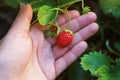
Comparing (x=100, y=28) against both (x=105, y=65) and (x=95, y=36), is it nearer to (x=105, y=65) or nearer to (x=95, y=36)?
(x=95, y=36)

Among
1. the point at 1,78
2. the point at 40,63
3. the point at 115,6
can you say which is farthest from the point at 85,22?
the point at 1,78

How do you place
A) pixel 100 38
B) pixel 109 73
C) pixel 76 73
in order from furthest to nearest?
pixel 100 38 < pixel 76 73 < pixel 109 73

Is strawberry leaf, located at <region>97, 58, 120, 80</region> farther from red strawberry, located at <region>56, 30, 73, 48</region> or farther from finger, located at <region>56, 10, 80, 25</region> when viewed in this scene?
finger, located at <region>56, 10, 80, 25</region>

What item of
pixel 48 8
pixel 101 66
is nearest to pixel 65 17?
pixel 48 8

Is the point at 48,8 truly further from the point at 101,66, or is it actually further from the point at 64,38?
the point at 101,66

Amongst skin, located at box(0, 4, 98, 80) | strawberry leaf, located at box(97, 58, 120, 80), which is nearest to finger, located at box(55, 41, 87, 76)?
skin, located at box(0, 4, 98, 80)
